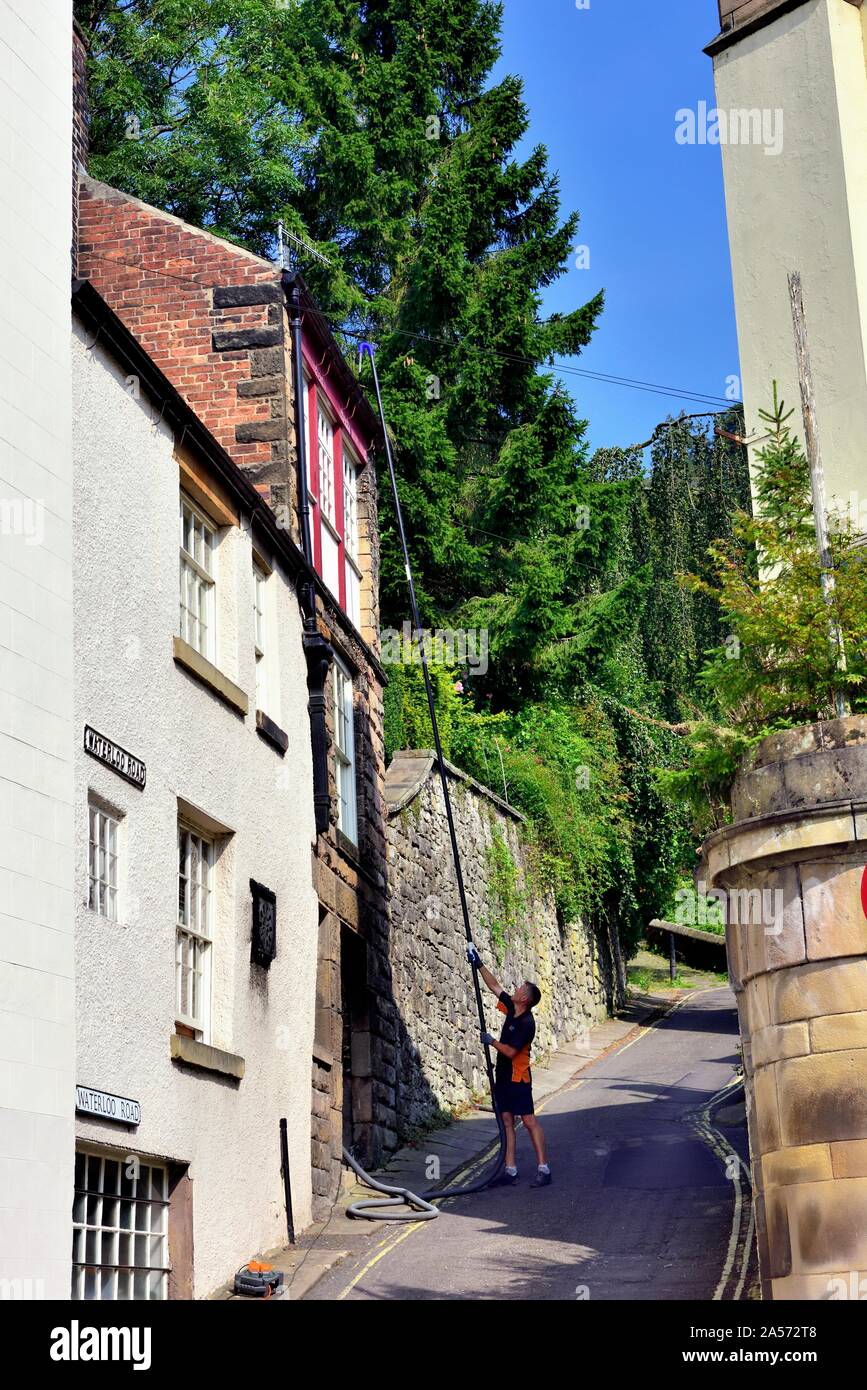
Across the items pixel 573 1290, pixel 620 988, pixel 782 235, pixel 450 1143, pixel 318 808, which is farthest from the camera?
pixel 620 988

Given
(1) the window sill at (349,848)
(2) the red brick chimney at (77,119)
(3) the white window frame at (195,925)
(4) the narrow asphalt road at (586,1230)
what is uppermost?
(2) the red brick chimney at (77,119)

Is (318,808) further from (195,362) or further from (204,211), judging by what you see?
(204,211)

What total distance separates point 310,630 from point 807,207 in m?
5.93

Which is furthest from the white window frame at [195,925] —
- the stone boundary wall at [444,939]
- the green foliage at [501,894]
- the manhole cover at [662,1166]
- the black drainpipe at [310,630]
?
the green foliage at [501,894]

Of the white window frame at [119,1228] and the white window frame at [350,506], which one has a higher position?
the white window frame at [350,506]

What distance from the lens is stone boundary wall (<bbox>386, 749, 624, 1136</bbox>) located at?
1761 centimetres

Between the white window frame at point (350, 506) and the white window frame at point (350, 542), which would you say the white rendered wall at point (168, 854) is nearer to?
the white window frame at point (350, 542)

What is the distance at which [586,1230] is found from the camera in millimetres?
12266

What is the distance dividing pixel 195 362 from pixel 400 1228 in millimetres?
7946

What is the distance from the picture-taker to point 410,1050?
17312 millimetres

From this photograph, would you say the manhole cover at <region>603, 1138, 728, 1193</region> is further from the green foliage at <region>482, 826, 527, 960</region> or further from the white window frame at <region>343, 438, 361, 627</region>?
the white window frame at <region>343, 438, 361, 627</region>

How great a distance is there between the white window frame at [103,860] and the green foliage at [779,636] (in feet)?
11.0

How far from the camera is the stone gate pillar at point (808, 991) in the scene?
7.81 m

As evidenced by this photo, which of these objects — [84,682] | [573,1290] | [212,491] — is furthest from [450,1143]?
[84,682]
